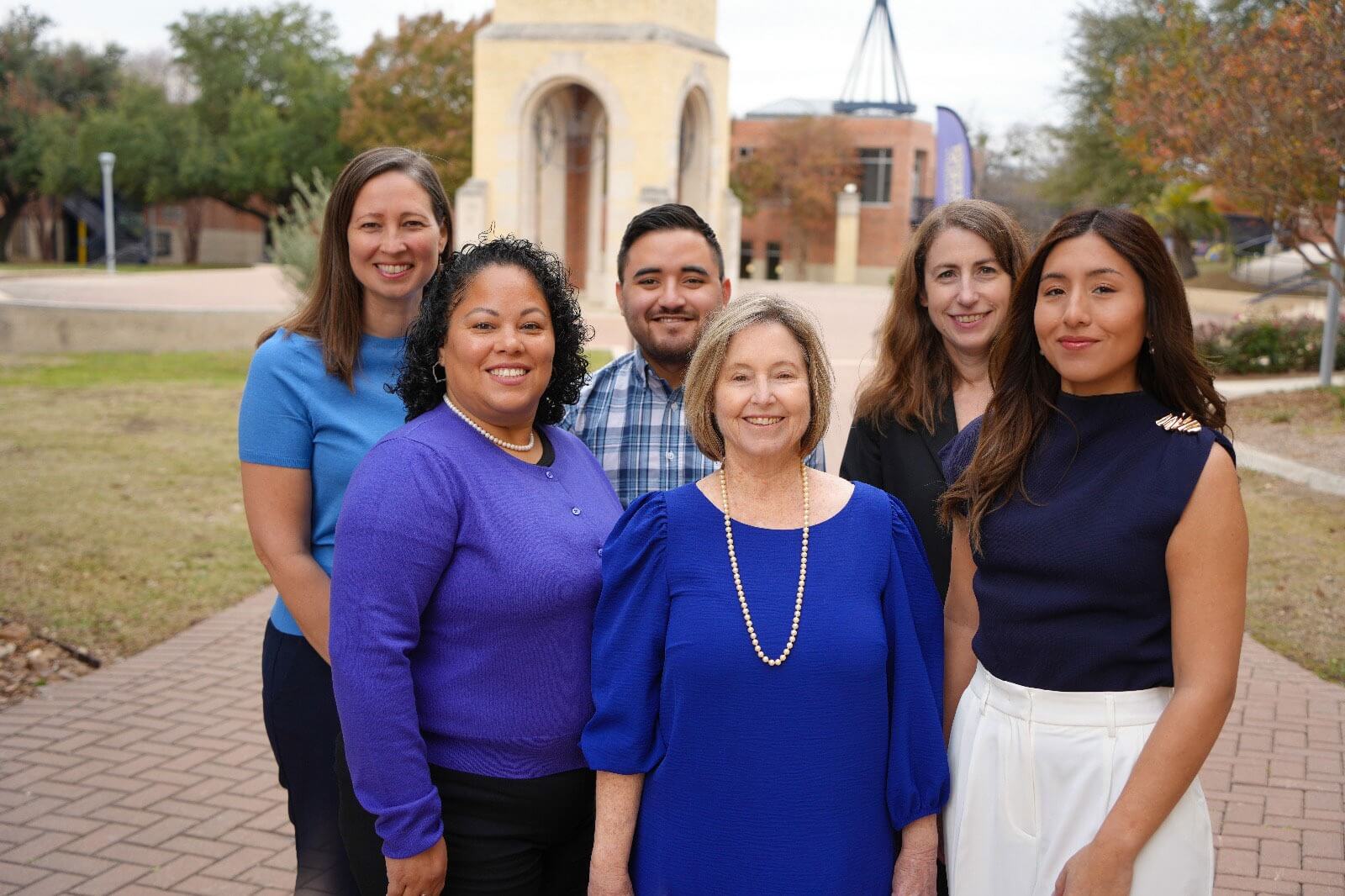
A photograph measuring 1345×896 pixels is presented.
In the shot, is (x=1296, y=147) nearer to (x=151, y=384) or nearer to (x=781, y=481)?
(x=781, y=481)

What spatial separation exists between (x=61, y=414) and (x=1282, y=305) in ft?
84.6

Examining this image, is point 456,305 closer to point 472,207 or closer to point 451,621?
point 451,621

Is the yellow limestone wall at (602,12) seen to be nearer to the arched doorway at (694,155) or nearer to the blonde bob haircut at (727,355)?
the arched doorway at (694,155)

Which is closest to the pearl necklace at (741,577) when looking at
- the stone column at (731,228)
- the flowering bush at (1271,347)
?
the flowering bush at (1271,347)

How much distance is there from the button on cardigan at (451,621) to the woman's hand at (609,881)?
0.75ft

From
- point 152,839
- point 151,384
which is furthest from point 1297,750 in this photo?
point 151,384

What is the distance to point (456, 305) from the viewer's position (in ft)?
8.71

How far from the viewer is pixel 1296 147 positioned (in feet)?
44.0

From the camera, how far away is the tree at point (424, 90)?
41.0m

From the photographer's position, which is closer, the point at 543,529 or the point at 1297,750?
the point at 543,529

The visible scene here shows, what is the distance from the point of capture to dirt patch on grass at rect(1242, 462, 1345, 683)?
731cm

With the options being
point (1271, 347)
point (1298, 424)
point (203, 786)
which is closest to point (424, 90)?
point (1271, 347)

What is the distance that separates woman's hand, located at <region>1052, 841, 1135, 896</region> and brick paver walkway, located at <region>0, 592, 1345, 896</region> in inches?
103

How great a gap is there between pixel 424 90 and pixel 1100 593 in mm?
42390
